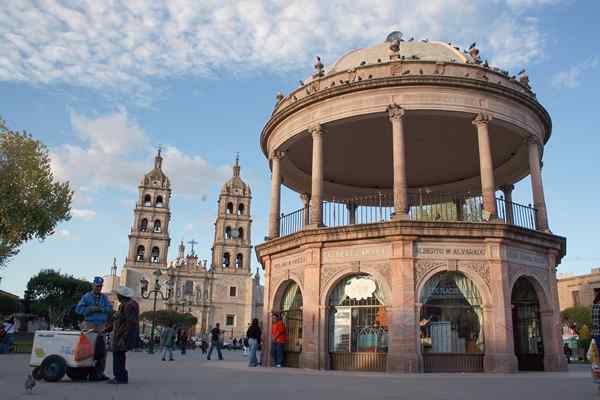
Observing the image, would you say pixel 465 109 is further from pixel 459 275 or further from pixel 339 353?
pixel 339 353

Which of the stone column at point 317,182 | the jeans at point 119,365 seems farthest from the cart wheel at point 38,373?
the stone column at point 317,182

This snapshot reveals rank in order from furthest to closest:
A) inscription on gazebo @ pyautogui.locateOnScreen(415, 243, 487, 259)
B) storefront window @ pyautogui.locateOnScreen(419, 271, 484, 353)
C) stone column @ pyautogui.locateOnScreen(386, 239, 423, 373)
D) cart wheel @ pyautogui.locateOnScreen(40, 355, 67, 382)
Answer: inscription on gazebo @ pyautogui.locateOnScreen(415, 243, 487, 259) < storefront window @ pyautogui.locateOnScreen(419, 271, 484, 353) < stone column @ pyautogui.locateOnScreen(386, 239, 423, 373) < cart wheel @ pyautogui.locateOnScreen(40, 355, 67, 382)

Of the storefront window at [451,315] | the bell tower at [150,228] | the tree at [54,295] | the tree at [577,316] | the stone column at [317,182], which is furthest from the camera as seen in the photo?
the bell tower at [150,228]

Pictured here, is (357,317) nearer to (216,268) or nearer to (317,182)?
(317,182)

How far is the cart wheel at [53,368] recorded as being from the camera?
912cm

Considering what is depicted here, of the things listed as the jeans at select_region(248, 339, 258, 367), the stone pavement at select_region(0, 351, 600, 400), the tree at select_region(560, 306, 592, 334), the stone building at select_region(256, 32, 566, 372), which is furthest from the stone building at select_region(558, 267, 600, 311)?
the stone pavement at select_region(0, 351, 600, 400)

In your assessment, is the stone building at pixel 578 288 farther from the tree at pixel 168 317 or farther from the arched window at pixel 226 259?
the arched window at pixel 226 259

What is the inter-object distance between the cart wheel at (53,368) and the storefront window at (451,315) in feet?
32.2

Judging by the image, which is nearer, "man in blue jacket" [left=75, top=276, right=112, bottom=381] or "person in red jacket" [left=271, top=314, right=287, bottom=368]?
"man in blue jacket" [left=75, top=276, right=112, bottom=381]

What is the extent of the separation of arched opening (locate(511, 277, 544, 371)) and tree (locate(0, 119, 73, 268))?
82.9 ft

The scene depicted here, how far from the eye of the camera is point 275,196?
799 inches

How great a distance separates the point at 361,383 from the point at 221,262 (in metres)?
84.0

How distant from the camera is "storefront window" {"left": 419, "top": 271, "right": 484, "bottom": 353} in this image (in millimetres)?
15555

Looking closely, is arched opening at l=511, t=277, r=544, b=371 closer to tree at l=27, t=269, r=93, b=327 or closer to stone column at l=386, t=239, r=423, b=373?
stone column at l=386, t=239, r=423, b=373
